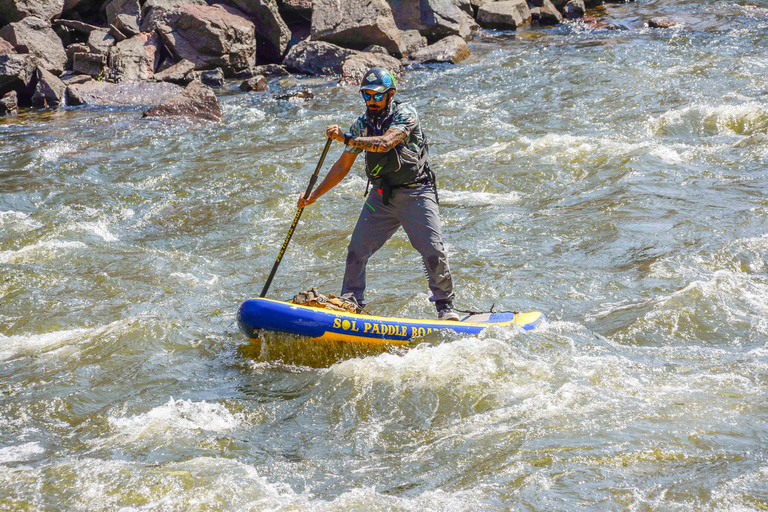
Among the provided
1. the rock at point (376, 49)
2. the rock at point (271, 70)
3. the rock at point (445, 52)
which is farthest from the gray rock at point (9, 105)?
the rock at point (445, 52)

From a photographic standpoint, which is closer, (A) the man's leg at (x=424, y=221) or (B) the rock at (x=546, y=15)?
(A) the man's leg at (x=424, y=221)

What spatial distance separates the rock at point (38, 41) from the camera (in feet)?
58.1

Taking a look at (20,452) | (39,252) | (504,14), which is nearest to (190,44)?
(504,14)

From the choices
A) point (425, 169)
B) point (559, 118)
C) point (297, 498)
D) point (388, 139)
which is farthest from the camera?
point (559, 118)

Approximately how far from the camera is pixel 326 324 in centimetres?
573

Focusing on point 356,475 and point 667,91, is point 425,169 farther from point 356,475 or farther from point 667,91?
point 667,91

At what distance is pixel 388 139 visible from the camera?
18.5ft

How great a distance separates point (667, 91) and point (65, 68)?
1478 centimetres

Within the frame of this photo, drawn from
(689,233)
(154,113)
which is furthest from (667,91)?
(154,113)

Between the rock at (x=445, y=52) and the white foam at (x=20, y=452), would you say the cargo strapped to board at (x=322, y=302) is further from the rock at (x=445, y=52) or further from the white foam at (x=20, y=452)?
the rock at (x=445, y=52)

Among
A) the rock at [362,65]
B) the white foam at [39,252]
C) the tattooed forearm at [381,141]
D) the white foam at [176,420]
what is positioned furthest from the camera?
the rock at [362,65]

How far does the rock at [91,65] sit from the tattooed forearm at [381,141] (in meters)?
14.7

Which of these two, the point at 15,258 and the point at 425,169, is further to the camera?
the point at 15,258

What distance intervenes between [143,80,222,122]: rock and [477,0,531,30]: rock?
12541 mm
